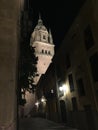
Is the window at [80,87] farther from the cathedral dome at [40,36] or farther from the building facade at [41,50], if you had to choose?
the cathedral dome at [40,36]

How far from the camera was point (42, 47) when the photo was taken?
49938mm

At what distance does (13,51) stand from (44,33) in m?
52.7

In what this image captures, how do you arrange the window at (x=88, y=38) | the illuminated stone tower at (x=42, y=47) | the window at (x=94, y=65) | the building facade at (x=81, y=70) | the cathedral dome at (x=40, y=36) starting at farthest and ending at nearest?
the cathedral dome at (x=40, y=36)
the illuminated stone tower at (x=42, y=47)
the window at (x=88, y=38)
the building facade at (x=81, y=70)
the window at (x=94, y=65)

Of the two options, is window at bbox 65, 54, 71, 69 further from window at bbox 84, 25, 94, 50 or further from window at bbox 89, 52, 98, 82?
window at bbox 89, 52, 98, 82

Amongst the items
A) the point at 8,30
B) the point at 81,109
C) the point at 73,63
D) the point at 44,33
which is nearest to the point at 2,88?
the point at 8,30

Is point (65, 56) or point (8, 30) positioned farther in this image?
point (65, 56)

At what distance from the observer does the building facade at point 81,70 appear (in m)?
11.1

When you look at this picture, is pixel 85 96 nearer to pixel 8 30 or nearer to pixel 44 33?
pixel 8 30

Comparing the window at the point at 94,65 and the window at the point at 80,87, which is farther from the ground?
the window at the point at 94,65

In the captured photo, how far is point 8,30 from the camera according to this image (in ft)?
13.1

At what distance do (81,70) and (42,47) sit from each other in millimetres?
37968

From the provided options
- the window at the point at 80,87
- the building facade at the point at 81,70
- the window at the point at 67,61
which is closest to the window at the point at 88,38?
the building facade at the point at 81,70

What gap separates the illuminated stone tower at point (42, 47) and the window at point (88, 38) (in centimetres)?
3261

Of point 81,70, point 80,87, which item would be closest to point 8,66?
point 81,70
